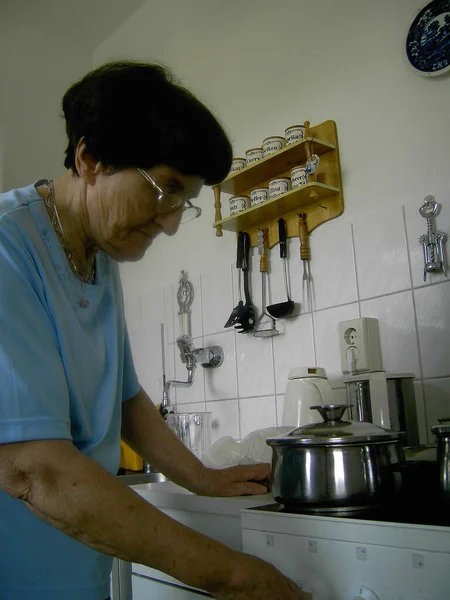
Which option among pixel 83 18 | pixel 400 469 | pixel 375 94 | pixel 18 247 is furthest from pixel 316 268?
pixel 83 18

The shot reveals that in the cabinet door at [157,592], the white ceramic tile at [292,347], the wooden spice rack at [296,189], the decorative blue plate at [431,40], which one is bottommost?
the cabinet door at [157,592]

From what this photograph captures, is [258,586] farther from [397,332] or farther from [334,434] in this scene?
[397,332]

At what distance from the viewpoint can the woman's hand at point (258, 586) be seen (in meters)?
0.69

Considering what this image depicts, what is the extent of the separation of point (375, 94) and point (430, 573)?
4.24 ft

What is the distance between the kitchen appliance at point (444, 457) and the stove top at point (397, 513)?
24mm

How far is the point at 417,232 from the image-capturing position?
1436mm

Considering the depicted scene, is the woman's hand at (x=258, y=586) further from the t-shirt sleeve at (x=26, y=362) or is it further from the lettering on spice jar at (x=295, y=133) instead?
the lettering on spice jar at (x=295, y=133)

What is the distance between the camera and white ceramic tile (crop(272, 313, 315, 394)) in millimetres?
1683

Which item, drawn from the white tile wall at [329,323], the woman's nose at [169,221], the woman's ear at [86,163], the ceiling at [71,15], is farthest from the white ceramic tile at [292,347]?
the ceiling at [71,15]

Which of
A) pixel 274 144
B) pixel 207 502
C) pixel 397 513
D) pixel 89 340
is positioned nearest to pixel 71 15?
pixel 274 144

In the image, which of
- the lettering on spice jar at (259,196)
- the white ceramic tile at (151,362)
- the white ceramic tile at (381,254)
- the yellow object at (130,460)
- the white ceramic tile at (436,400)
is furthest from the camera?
the white ceramic tile at (151,362)

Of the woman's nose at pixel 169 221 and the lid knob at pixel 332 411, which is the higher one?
the woman's nose at pixel 169 221

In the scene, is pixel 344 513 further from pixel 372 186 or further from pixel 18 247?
pixel 372 186

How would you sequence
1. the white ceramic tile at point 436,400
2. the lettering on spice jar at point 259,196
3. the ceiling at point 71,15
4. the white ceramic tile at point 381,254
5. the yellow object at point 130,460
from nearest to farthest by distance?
the white ceramic tile at point 436,400, the white ceramic tile at point 381,254, the lettering on spice jar at point 259,196, the yellow object at point 130,460, the ceiling at point 71,15
